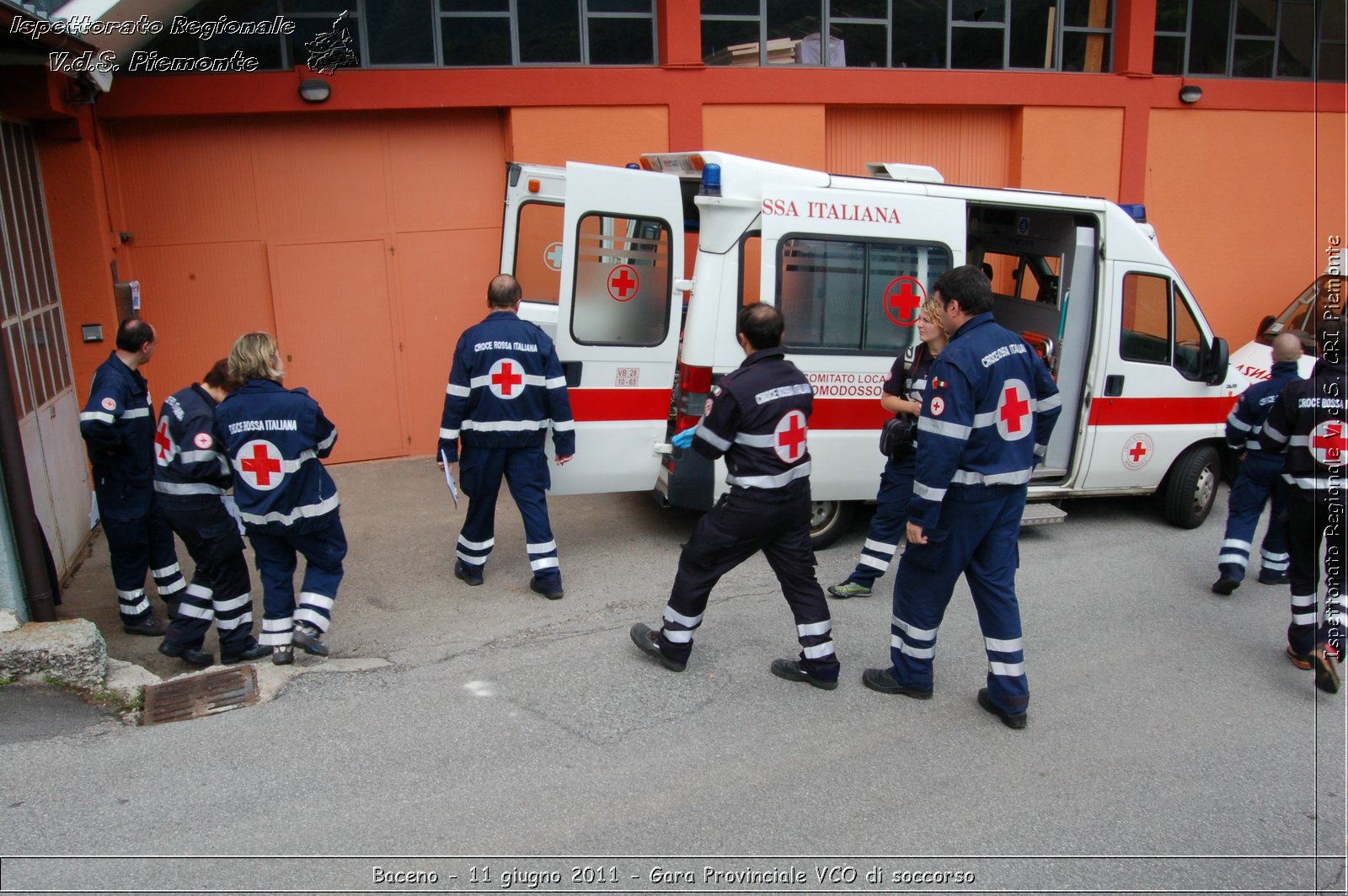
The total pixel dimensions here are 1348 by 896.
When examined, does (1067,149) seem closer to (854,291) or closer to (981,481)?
(854,291)

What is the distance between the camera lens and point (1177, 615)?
6.04 m

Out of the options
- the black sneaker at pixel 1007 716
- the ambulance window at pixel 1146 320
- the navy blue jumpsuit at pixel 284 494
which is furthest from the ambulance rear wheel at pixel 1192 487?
the navy blue jumpsuit at pixel 284 494

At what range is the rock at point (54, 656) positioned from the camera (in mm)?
4574

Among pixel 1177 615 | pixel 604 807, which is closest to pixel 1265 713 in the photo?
A: pixel 1177 615

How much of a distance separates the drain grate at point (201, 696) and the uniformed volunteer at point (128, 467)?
3.29ft

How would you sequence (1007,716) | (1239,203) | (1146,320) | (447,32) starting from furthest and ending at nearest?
(1239,203) → (447,32) → (1146,320) → (1007,716)

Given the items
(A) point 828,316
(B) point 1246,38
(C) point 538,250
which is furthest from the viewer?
(B) point 1246,38

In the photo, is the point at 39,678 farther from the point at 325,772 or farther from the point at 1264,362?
the point at 1264,362

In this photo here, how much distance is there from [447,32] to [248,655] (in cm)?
561

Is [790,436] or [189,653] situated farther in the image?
[189,653]

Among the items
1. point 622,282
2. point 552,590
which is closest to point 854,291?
point 622,282

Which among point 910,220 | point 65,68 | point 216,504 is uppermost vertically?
point 65,68

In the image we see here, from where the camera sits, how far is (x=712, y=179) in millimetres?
6078

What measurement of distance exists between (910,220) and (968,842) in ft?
13.1
